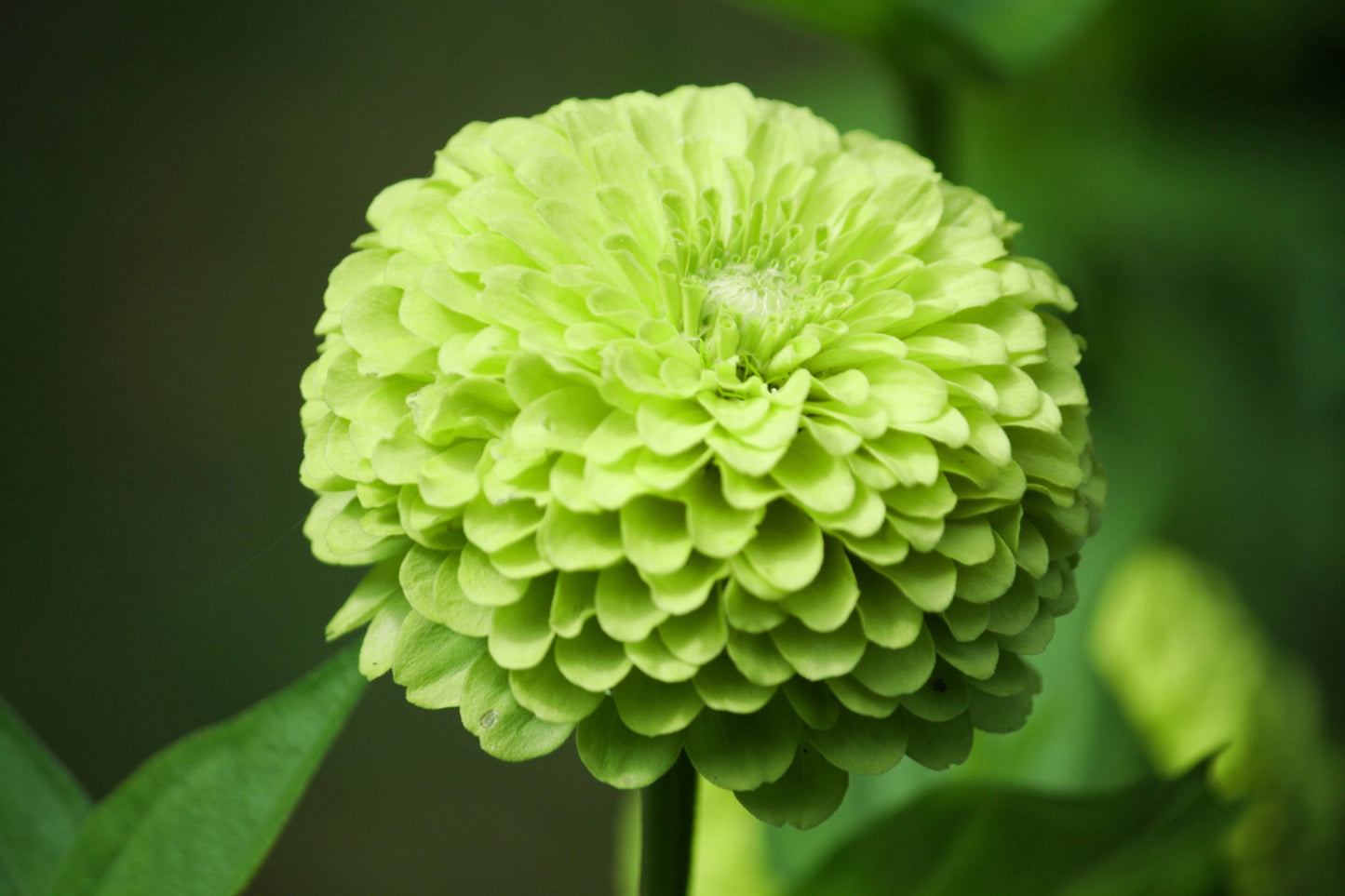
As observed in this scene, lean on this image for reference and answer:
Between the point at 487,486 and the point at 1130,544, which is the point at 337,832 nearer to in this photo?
the point at 1130,544

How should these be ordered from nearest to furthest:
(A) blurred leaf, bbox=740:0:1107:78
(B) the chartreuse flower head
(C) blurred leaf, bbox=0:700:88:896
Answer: (B) the chartreuse flower head < (C) blurred leaf, bbox=0:700:88:896 < (A) blurred leaf, bbox=740:0:1107:78

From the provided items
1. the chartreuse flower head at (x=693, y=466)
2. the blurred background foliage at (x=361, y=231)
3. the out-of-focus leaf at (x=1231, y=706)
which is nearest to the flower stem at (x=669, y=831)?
the chartreuse flower head at (x=693, y=466)

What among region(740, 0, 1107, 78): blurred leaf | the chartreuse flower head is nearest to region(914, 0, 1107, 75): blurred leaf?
region(740, 0, 1107, 78): blurred leaf

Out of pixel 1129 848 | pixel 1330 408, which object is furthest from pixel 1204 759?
pixel 1330 408

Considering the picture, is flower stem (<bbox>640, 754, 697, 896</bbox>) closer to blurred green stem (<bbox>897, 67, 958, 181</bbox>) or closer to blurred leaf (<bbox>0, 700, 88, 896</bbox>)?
blurred leaf (<bbox>0, 700, 88, 896</bbox>)

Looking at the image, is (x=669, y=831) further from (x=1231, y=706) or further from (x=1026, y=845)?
(x=1231, y=706)

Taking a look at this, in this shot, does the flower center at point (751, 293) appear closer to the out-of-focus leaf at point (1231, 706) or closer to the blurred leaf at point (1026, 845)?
the blurred leaf at point (1026, 845)
